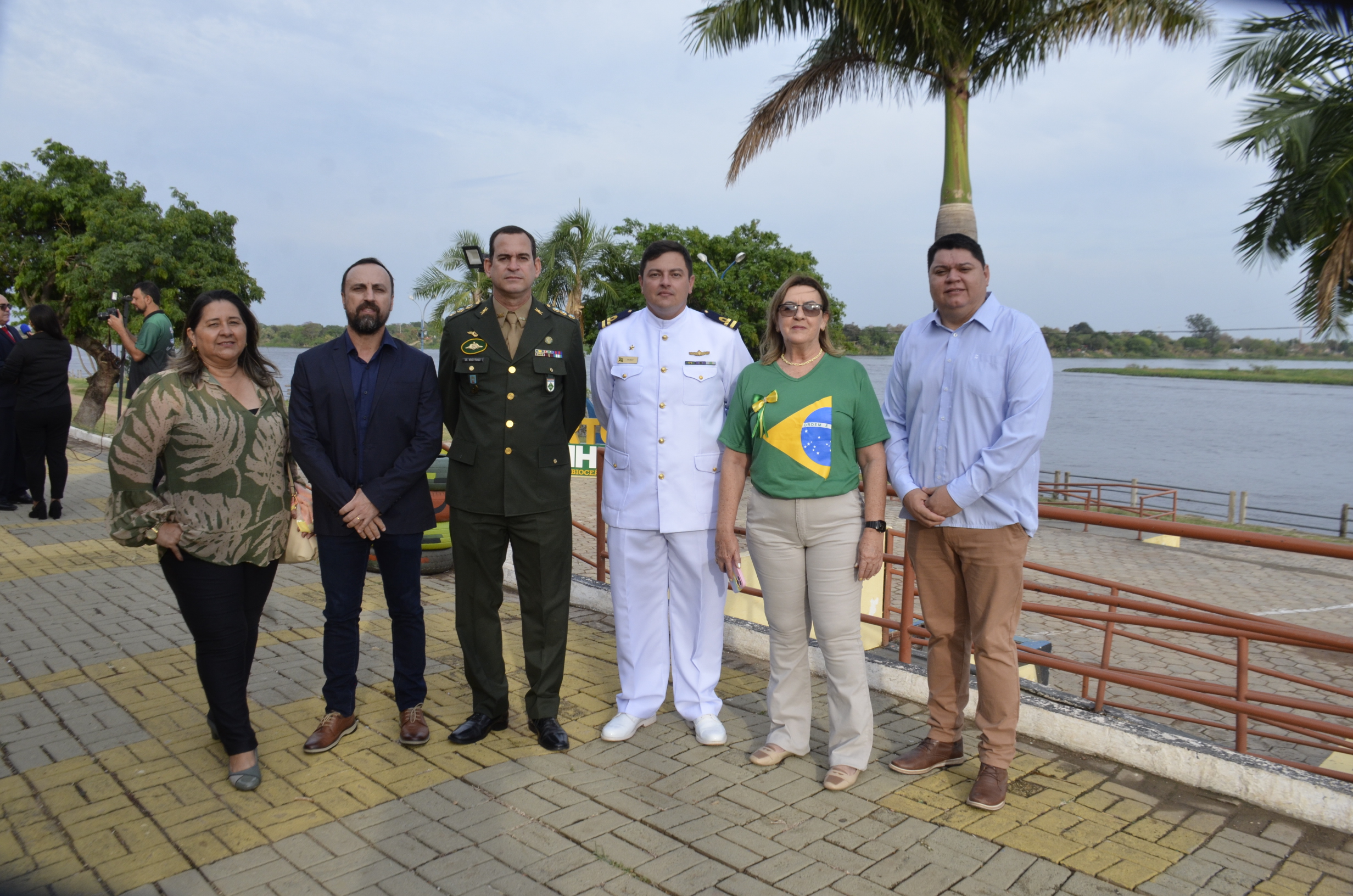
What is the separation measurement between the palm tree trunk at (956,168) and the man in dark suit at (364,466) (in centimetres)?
934

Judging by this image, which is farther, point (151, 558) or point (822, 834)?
point (151, 558)

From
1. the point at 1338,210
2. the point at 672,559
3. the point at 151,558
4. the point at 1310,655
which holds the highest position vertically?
the point at 1338,210

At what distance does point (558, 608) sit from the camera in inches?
160

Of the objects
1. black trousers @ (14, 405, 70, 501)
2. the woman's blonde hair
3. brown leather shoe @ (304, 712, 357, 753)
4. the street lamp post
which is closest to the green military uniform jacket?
the woman's blonde hair

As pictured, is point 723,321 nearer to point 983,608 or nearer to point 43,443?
point 983,608

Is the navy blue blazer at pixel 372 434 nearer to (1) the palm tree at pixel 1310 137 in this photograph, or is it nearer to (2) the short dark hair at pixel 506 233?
(2) the short dark hair at pixel 506 233

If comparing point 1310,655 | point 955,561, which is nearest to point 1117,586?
point 955,561

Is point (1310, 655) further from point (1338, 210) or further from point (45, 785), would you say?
point (45, 785)

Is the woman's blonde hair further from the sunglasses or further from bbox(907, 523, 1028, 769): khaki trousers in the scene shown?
bbox(907, 523, 1028, 769): khaki trousers

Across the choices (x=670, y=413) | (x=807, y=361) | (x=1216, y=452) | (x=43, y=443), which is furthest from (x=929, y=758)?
(x=1216, y=452)

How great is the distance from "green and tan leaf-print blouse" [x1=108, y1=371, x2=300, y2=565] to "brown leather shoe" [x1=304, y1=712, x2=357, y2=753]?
79 centimetres

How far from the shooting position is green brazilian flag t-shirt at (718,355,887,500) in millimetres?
3561

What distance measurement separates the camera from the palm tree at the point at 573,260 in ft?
120

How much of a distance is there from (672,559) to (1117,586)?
2.79 m
